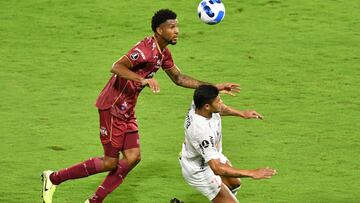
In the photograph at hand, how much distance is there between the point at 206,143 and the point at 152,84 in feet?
2.89

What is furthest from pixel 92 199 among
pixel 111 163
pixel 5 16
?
pixel 5 16

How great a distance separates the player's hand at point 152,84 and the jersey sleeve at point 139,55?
447 mm

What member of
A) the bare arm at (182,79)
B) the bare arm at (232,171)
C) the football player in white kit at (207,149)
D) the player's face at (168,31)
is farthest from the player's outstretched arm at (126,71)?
the bare arm at (232,171)

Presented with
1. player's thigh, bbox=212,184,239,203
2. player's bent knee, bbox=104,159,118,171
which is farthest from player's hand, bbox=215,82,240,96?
player's bent knee, bbox=104,159,118,171

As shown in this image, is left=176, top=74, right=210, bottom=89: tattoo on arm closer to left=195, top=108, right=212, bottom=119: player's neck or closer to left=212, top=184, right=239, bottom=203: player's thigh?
left=195, top=108, right=212, bottom=119: player's neck

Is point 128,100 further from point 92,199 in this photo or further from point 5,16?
point 5,16

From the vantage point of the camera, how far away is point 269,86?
17.0 metres

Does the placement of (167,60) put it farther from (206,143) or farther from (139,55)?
(206,143)

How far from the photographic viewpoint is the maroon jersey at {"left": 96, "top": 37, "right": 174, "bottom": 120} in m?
12.1

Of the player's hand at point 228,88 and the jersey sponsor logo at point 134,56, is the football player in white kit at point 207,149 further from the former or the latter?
the jersey sponsor logo at point 134,56

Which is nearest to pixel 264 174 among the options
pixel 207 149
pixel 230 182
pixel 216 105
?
pixel 207 149

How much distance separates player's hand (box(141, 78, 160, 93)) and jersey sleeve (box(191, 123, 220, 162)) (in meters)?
0.63

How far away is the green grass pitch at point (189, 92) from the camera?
13.6m

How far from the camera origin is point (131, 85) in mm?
12188
